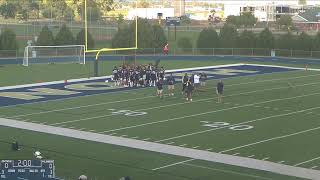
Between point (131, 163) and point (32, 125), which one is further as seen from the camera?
point (32, 125)

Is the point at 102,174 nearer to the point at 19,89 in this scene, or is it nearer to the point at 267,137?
the point at 267,137

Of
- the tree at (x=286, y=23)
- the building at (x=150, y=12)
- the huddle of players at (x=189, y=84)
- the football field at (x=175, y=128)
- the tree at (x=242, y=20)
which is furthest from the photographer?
the building at (x=150, y=12)

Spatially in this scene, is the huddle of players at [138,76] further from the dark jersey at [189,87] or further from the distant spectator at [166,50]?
the distant spectator at [166,50]

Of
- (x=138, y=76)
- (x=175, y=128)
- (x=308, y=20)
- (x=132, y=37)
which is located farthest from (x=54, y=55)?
(x=308, y=20)

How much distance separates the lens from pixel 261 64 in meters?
42.5

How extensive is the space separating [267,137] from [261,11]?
364 feet

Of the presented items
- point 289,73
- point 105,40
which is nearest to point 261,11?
point 105,40

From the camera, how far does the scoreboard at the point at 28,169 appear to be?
11383mm

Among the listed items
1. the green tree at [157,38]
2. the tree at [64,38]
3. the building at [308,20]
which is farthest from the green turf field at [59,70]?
the building at [308,20]

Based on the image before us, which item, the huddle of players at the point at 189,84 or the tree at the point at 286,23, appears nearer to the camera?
the huddle of players at the point at 189,84

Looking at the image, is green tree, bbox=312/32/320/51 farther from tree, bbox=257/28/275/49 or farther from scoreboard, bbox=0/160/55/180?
scoreboard, bbox=0/160/55/180

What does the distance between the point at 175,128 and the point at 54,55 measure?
1101 inches

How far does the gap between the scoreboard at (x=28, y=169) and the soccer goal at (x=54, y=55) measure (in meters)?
30.0

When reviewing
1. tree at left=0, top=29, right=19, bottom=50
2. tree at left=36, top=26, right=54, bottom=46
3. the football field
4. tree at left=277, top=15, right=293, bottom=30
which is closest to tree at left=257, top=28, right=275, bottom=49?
tree at left=36, top=26, right=54, bottom=46
